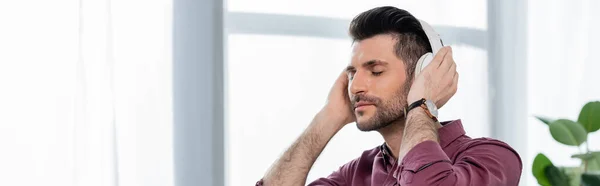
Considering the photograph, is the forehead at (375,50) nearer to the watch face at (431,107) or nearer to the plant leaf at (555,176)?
the watch face at (431,107)

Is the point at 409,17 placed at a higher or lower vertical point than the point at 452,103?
higher

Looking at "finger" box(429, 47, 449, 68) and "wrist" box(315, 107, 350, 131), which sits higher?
"finger" box(429, 47, 449, 68)

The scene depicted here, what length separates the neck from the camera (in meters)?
1.98

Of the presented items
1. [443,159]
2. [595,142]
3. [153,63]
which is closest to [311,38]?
[153,63]

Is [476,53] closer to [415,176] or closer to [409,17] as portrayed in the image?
[409,17]

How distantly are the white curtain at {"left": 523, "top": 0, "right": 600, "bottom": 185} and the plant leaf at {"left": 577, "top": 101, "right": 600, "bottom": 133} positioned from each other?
1.73 m

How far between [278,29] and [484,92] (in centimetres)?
95

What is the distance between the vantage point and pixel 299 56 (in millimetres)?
2561

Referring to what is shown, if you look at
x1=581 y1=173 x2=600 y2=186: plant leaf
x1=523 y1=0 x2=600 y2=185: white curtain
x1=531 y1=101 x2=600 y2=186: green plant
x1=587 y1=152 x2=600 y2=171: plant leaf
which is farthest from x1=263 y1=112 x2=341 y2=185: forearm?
x1=523 y1=0 x2=600 y2=185: white curtain

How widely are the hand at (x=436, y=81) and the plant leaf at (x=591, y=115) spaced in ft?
1.14

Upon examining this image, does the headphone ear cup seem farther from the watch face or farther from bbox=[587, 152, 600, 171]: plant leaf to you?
bbox=[587, 152, 600, 171]: plant leaf

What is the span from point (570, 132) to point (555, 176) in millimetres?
146

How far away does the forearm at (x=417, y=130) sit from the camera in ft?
5.74

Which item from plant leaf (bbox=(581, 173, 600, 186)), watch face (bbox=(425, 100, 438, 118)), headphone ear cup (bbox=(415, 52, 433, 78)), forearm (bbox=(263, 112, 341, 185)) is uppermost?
headphone ear cup (bbox=(415, 52, 433, 78))
